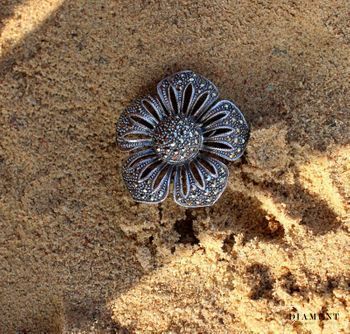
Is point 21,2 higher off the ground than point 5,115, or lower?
higher

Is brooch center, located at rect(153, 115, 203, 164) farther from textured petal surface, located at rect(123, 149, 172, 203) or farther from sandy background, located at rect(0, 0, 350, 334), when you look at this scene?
sandy background, located at rect(0, 0, 350, 334)

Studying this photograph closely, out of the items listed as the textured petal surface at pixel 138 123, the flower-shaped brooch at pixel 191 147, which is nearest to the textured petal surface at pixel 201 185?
the flower-shaped brooch at pixel 191 147

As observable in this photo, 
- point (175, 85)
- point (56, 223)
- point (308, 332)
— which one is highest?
point (175, 85)

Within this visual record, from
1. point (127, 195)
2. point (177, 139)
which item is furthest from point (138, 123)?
point (127, 195)

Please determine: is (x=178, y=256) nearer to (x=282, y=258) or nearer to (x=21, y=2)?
(x=282, y=258)

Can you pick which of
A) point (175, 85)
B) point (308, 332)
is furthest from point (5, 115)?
point (308, 332)

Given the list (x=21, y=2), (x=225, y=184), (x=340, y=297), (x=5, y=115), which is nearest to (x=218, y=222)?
(x=225, y=184)
